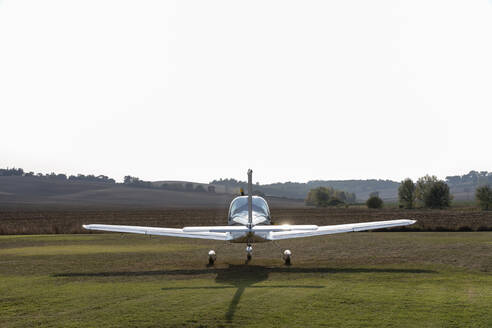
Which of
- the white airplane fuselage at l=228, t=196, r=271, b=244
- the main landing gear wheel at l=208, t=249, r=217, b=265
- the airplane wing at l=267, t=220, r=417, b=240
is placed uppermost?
the white airplane fuselage at l=228, t=196, r=271, b=244

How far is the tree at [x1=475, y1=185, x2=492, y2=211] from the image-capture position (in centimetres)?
7788

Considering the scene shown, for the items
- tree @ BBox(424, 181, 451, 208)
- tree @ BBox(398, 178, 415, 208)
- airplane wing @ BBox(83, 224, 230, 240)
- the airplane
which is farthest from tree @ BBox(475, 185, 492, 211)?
airplane wing @ BBox(83, 224, 230, 240)

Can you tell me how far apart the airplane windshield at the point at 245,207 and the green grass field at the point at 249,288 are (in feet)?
5.85

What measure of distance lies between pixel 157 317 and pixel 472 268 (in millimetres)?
10253

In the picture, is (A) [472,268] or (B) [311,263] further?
(B) [311,263]

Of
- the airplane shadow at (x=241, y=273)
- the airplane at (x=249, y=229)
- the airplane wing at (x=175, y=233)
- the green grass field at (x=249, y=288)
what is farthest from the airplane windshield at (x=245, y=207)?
the airplane shadow at (x=241, y=273)

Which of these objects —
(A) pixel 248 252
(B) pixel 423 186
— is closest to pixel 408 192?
(B) pixel 423 186

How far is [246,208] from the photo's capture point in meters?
17.5

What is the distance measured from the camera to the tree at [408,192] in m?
92.9

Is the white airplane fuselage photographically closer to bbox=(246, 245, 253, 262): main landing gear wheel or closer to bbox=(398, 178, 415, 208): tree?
bbox=(246, 245, 253, 262): main landing gear wheel

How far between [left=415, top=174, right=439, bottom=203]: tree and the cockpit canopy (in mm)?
79745

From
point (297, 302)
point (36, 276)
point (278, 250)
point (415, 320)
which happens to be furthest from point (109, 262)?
point (415, 320)

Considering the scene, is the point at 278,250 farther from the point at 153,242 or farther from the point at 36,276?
the point at 36,276

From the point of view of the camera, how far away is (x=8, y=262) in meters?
16.6
